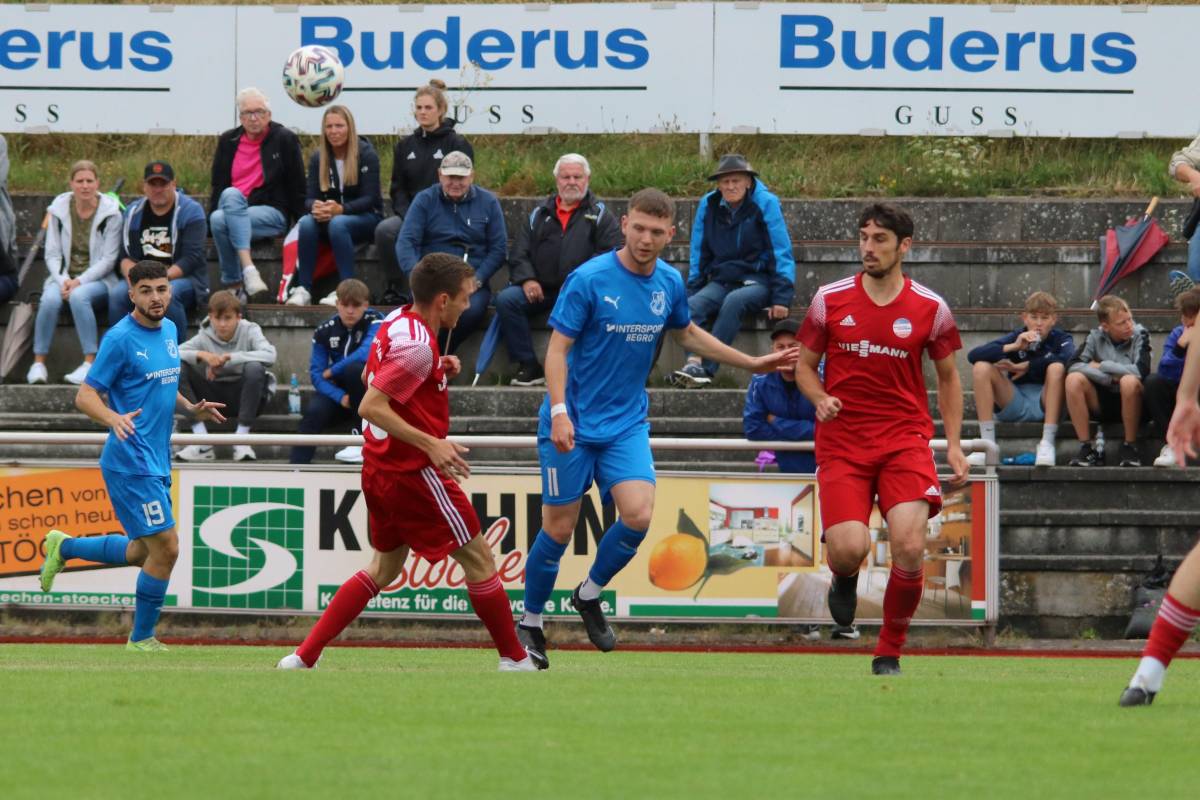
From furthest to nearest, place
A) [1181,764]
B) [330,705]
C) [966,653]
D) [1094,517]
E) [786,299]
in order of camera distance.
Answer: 1. [786,299]
2. [1094,517]
3. [966,653]
4. [330,705]
5. [1181,764]

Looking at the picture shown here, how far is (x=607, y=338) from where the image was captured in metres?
9.97

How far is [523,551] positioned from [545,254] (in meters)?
3.79

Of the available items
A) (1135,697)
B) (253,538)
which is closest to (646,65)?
(253,538)

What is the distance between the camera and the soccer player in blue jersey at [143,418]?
1106 centimetres

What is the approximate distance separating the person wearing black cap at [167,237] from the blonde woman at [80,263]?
0.17 metres

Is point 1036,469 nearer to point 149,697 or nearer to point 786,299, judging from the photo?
point 786,299

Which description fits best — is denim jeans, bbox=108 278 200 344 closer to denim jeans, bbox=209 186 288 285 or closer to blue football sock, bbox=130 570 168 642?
denim jeans, bbox=209 186 288 285

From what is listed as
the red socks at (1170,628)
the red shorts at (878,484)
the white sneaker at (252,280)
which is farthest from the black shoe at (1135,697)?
the white sneaker at (252,280)

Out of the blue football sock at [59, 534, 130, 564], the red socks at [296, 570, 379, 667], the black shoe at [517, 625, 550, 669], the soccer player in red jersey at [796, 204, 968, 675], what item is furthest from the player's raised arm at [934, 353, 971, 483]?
the blue football sock at [59, 534, 130, 564]

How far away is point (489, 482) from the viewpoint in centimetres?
1395

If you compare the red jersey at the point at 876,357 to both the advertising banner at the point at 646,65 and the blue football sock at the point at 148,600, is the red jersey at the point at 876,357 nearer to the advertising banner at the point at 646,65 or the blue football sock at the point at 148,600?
the blue football sock at the point at 148,600

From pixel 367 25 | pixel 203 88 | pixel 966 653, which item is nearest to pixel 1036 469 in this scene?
pixel 966 653

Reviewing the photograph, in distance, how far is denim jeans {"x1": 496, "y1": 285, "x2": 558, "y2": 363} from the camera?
16562 millimetres

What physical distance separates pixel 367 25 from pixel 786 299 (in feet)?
20.0
